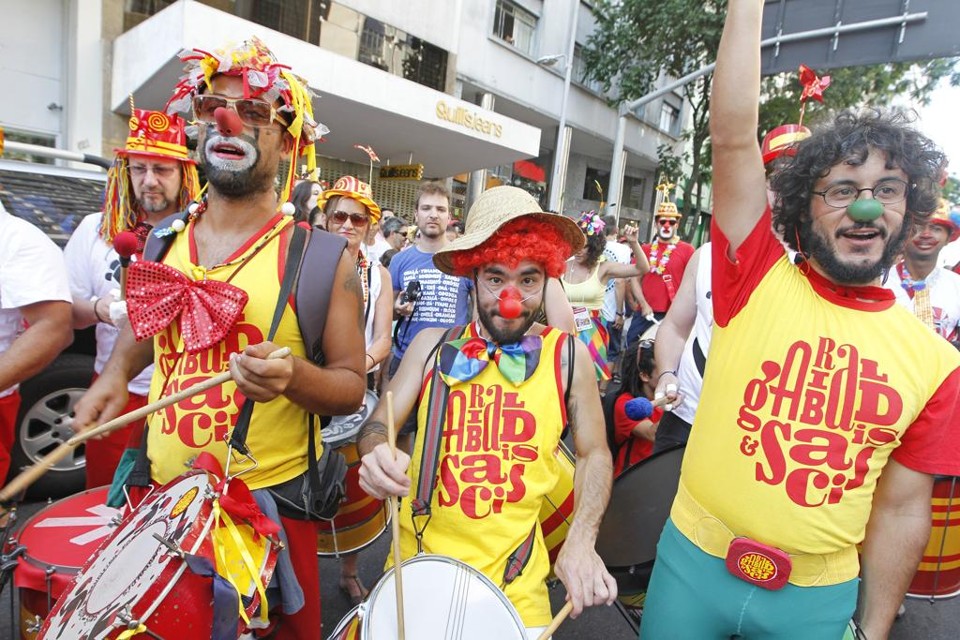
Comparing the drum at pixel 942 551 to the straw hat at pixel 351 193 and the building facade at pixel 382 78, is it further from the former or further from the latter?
the building facade at pixel 382 78

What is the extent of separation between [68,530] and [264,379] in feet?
3.14

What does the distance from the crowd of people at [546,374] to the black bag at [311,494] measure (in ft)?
0.08

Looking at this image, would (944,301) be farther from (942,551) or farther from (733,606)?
(733,606)

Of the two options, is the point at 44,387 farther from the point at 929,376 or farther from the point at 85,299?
the point at 929,376

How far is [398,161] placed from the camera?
53.5 ft

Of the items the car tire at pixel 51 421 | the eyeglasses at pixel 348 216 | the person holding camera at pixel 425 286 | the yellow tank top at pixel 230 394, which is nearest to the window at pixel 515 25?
the person holding camera at pixel 425 286

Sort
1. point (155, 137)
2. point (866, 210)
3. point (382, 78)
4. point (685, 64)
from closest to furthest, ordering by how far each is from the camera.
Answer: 1. point (866, 210)
2. point (155, 137)
3. point (382, 78)
4. point (685, 64)

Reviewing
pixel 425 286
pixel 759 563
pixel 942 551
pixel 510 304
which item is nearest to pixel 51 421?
pixel 425 286

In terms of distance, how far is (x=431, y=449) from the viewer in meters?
1.87

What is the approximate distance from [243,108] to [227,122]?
120 millimetres

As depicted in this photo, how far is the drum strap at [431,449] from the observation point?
183 centimetres

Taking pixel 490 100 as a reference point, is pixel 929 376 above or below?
below

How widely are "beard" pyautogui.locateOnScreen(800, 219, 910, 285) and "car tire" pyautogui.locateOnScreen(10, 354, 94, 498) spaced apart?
396 centimetres

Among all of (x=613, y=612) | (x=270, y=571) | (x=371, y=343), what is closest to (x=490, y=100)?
(x=371, y=343)
